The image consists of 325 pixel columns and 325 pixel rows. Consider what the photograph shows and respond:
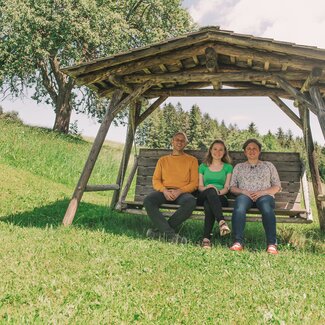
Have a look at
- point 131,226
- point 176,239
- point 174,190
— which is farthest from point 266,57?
point 131,226

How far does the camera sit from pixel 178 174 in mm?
7141

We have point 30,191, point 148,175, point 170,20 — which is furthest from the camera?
point 170,20

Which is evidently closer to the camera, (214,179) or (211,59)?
(211,59)

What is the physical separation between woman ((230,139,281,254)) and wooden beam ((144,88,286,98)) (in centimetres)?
154

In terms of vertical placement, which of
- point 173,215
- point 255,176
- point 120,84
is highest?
point 120,84

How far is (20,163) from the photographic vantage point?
12672 mm

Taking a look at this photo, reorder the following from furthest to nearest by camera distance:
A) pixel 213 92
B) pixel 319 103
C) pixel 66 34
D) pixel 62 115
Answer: pixel 62 115 → pixel 66 34 → pixel 213 92 → pixel 319 103

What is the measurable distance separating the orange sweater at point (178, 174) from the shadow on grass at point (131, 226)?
865 millimetres

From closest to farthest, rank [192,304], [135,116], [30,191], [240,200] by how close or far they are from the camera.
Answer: [192,304], [240,200], [135,116], [30,191]

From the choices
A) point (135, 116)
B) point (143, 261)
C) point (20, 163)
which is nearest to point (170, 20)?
point (20, 163)

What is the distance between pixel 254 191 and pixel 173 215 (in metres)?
1.41

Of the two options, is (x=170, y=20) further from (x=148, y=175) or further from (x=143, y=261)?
(x=143, y=261)

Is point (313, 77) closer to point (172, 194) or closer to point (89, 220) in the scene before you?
point (172, 194)

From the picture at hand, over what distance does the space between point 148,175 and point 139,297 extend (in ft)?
15.5
